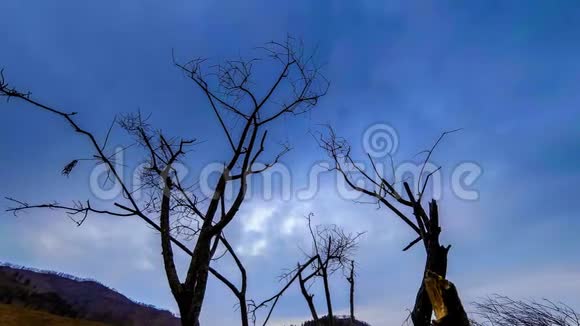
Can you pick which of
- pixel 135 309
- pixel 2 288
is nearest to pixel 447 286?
pixel 2 288

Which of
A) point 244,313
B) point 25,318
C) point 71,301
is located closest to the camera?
point 244,313

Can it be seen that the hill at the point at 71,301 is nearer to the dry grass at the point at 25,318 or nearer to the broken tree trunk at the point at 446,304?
the dry grass at the point at 25,318

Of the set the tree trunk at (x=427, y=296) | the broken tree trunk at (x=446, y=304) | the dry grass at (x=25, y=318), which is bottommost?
the broken tree trunk at (x=446, y=304)

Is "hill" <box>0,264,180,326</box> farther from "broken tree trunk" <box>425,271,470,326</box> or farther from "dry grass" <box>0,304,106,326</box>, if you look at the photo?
"broken tree trunk" <box>425,271,470,326</box>

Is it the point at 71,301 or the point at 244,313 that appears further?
the point at 71,301

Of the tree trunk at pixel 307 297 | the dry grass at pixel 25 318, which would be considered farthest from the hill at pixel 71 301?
the tree trunk at pixel 307 297

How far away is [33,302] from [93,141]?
101m

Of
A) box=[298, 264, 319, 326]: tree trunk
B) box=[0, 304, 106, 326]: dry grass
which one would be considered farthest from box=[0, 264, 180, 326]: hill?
box=[298, 264, 319, 326]: tree trunk

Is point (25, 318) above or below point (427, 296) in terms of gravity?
above

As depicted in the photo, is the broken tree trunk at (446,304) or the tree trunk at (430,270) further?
the tree trunk at (430,270)

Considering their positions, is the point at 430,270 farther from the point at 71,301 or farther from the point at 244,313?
the point at 71,301

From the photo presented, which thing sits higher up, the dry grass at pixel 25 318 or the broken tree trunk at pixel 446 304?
Result: the dry grass at pixel 25 318

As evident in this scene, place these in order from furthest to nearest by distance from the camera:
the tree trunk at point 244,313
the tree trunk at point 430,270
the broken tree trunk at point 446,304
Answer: the tree trunk at point 244,313 → the tree trunk at point 430,270 → the broken tree trunk at point 446,304

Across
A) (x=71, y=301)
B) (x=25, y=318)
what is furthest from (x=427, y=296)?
(x=71, y=301)
